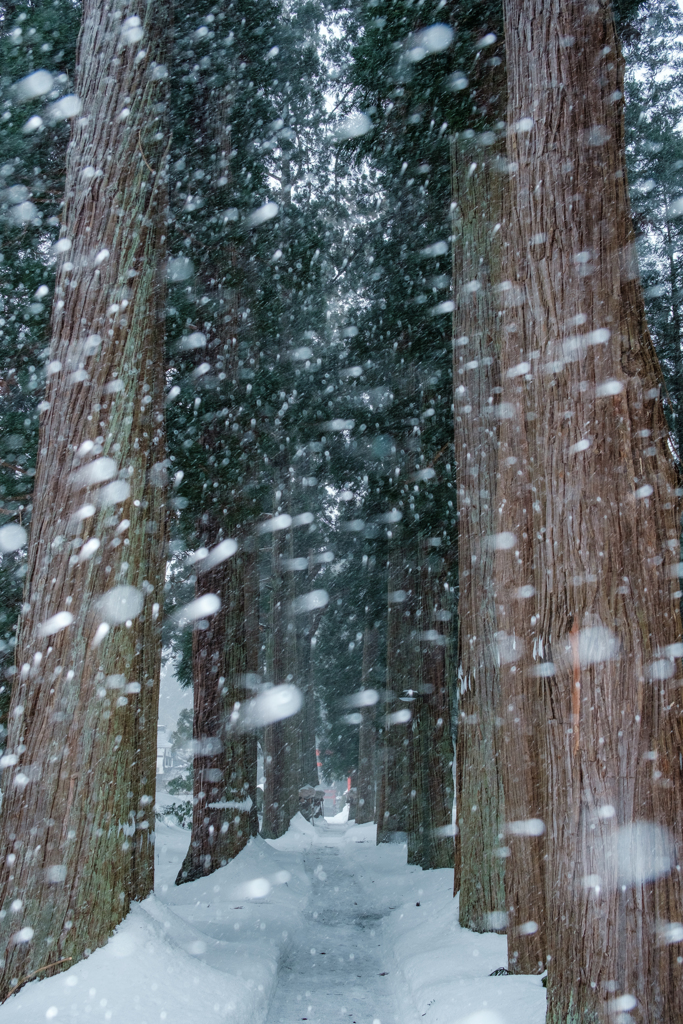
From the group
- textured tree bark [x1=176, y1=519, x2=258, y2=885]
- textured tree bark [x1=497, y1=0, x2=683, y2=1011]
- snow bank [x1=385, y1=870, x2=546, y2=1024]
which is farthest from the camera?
textured tree bark [x1=176, y1=519, x2=258, y2=885]

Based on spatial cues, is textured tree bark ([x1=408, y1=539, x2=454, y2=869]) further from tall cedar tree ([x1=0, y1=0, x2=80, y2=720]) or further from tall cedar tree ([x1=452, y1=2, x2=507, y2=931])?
tall cedar tree ([x1=0, y1=0, x2=80, y2=720])

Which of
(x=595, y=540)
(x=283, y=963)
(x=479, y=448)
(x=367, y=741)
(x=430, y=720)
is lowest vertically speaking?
(x=367, y=741)

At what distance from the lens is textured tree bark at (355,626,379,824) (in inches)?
870

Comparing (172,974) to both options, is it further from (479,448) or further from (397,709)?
(397,709)

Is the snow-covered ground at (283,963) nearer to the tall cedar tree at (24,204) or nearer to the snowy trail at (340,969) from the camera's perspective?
the snowy trail at (340,969)

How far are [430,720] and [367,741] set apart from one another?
12808 millimetres

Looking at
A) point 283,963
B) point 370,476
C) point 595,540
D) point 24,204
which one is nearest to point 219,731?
point 283,963

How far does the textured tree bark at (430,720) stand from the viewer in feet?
37.9

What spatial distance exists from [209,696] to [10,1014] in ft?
20.5

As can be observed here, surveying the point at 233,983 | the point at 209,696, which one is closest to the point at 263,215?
the point at 209,696

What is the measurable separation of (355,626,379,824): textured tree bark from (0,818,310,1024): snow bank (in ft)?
45.8

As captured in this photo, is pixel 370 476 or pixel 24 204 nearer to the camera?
pixel 24 204

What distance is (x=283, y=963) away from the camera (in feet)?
22.6

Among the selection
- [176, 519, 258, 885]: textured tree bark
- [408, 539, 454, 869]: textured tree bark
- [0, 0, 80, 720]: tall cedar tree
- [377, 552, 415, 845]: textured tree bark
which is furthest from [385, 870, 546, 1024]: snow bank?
[0, 0, 80, 720]: tall cedar tree
